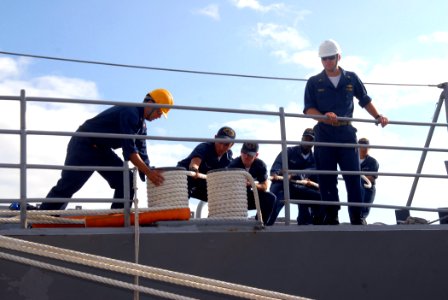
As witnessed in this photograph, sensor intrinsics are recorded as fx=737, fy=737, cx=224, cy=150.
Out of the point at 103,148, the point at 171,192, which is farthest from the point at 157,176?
the point at 103,148

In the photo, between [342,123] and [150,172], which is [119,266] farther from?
[342,123]

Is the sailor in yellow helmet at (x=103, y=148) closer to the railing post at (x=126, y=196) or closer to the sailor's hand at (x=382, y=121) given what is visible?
the railing post at (x=126, y=196)

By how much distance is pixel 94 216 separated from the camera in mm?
5637

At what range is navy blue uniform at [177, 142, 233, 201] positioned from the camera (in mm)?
6660

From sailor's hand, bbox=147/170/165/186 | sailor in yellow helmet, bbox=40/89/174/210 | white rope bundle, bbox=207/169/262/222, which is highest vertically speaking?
sailor in yellow helmet, bbox=40/89/174/210

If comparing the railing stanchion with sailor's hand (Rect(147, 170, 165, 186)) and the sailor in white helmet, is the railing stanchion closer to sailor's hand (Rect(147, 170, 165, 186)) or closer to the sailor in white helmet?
sailor's hand (Rect(147, 170, 165, 186))

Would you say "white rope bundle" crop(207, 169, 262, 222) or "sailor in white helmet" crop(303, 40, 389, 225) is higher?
"sailor in white helmet" crop(303, 40, 389, 225)

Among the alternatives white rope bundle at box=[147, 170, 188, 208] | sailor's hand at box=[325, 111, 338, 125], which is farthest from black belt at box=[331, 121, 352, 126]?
white rope bundle at box=[147, 170, 188, 208]

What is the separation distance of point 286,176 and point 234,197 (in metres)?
0.48

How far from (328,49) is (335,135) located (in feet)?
2.57

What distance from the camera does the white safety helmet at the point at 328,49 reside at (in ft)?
21.9

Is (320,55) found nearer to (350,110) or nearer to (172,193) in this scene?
(350,110)

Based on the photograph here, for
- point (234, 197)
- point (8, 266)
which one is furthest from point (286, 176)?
point (8, 266)

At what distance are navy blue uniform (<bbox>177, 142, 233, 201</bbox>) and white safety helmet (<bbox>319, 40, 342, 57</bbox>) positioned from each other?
1292 millimetres
